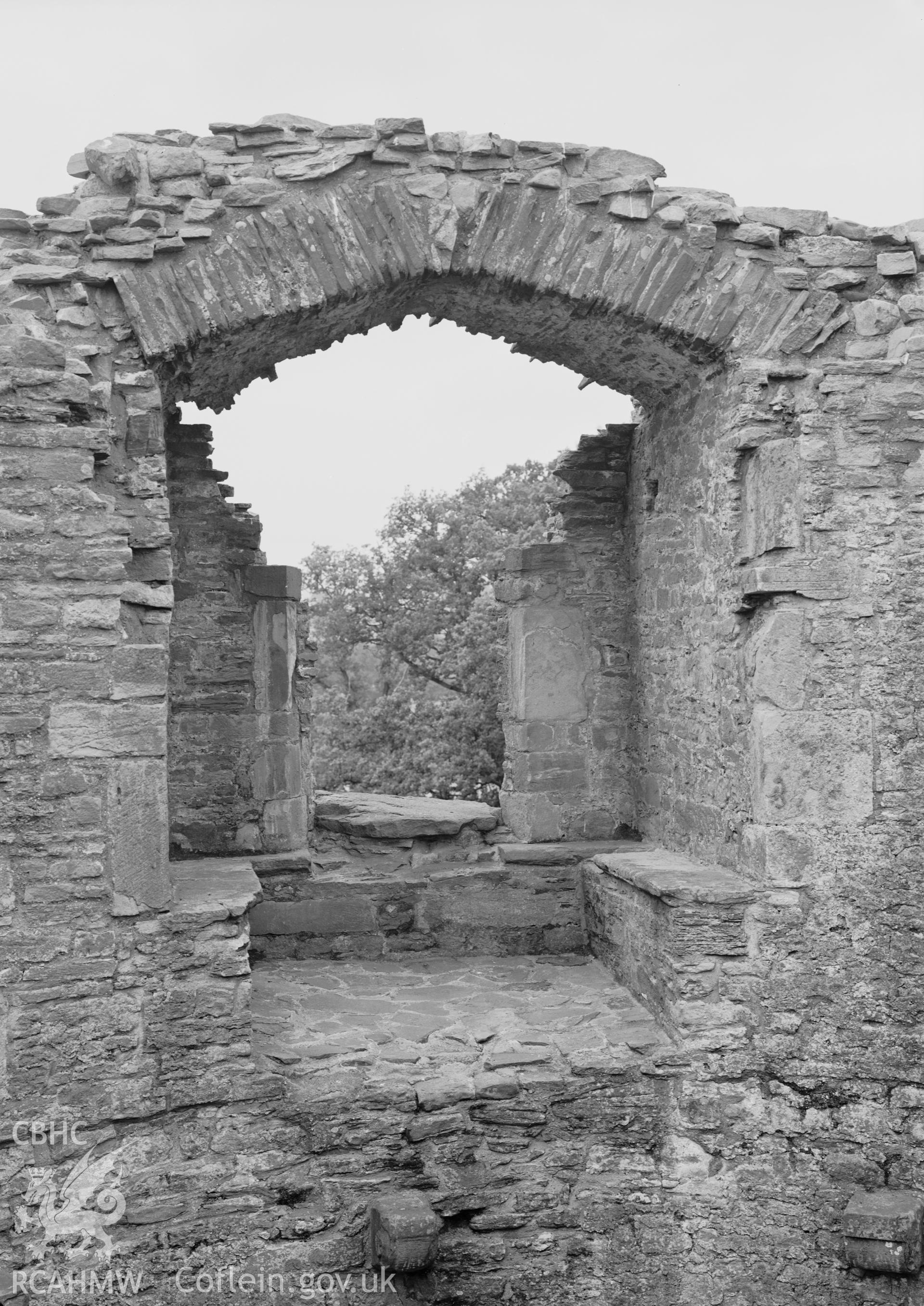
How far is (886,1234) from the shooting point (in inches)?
168

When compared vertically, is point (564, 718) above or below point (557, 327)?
below

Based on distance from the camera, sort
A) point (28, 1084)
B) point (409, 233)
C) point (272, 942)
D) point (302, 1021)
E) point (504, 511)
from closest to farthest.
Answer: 1. point (28, 1084)
2. point (409, 233)
3. point (302, 1021)
4. point (272, 942)
5. point (504, 511)

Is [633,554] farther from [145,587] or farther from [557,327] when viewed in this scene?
[145,587]

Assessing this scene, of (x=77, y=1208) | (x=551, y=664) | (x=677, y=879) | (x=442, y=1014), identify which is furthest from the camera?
(x=551, y=664)

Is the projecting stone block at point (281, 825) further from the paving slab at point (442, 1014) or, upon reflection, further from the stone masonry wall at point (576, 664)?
the stone masonry wall at point (576, 664)

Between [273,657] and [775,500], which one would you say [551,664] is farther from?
[775,500]

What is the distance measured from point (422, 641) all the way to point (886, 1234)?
12.5 m

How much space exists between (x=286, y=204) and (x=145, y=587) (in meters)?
1.70

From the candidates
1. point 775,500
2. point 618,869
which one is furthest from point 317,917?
point 775,500

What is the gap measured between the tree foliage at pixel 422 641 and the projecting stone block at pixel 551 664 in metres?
7.00

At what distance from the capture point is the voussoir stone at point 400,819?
624 cm

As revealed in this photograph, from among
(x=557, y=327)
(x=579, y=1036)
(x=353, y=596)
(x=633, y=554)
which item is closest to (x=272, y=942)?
(x=579, y=1036)

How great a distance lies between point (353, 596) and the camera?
16953 mm

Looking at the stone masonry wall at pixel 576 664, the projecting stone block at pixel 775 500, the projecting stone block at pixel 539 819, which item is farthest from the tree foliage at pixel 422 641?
the projecting stone block at pixel 775 500
